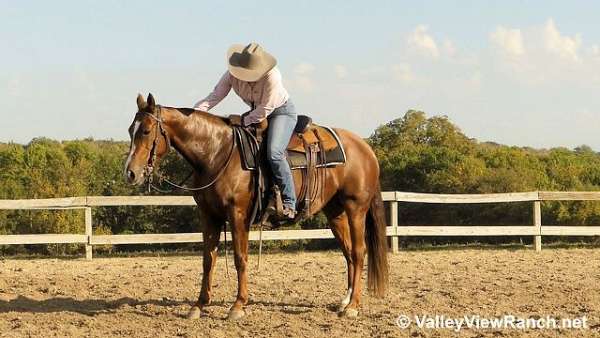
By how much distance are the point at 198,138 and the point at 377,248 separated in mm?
2269

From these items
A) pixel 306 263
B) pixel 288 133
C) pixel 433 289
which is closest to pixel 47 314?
pixel 288 133

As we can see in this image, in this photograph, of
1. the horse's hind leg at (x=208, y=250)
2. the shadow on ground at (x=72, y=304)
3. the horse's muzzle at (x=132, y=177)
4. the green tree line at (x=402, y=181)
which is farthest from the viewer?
the green tree line at (x=402, y=181)

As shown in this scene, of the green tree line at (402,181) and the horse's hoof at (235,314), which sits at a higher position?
the green tree line at (402,181)

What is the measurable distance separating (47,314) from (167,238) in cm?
591

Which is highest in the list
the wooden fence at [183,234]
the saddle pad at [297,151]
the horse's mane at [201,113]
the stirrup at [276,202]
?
the horse's mane at [201,113]

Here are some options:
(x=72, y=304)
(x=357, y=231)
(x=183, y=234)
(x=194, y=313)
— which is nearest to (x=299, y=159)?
(x=357, y=231)

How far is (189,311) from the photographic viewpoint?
21.2ft

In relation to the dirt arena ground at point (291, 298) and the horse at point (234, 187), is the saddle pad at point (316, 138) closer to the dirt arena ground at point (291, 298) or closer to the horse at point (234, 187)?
the horse at point (234, 187)

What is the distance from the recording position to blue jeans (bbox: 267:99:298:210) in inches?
250

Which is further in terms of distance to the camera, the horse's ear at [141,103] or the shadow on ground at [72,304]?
the shadow on ground at [72,304]

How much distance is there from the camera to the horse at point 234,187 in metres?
6.00

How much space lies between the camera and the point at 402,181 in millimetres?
19672

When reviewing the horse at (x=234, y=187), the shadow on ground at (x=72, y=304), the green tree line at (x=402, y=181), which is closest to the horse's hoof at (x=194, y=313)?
the horse at (x=234, y=187)

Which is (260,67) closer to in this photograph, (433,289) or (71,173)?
(433,289)
